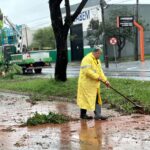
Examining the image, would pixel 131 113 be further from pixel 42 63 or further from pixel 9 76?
pixel 42 63

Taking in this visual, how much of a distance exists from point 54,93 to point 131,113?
17.1 ft

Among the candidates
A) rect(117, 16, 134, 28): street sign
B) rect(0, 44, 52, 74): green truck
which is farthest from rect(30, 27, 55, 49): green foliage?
rect(0, 44, 52, 74): green truck

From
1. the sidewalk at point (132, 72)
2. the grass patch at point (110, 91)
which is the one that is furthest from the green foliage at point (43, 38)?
the grass patch at point (110, 91)

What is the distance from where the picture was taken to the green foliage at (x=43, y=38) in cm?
7656

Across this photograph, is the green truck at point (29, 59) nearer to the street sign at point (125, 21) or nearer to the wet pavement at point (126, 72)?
the wet pavement at point (126, 72)

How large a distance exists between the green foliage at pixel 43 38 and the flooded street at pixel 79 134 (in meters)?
64.7

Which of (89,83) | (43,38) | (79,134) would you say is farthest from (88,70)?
(43,38)

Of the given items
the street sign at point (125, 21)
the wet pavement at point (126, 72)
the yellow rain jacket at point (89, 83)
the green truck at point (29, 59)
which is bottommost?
the wet pavement at point (126, 72)

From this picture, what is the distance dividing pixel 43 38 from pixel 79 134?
2774 inches

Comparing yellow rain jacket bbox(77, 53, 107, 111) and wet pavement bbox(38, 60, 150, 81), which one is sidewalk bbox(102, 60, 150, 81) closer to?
wet pavement bbox(38, 60, 150, 81)

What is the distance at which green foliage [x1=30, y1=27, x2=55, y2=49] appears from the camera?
7656 centimetres

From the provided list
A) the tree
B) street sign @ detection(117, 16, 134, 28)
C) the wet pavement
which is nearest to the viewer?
the tree

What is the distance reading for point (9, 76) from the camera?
25906 millimetres

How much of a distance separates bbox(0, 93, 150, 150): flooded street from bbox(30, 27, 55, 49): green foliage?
64741mm
